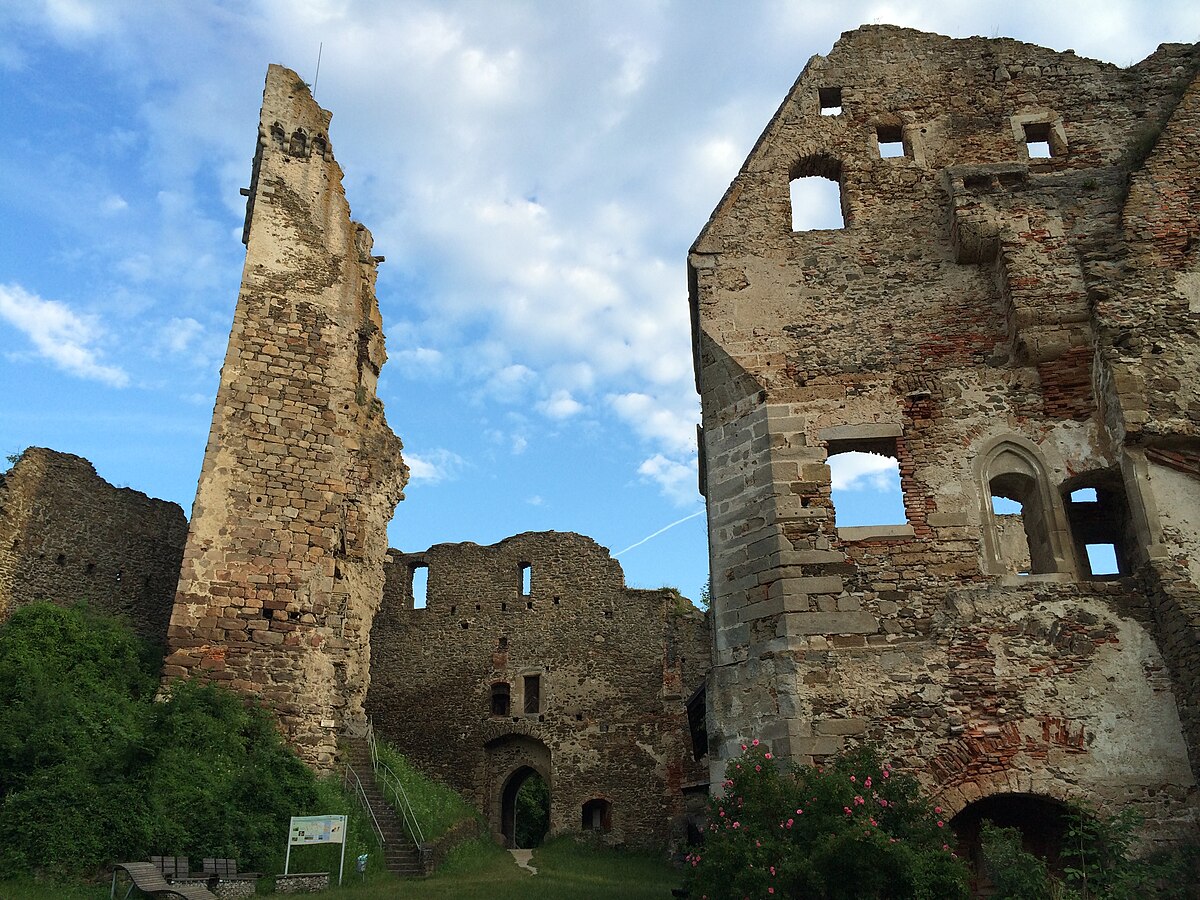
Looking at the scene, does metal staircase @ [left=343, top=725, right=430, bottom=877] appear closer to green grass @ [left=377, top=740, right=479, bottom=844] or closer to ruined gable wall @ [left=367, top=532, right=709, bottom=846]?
green grass @ [left=377, top=740, right=479, bottom=844]

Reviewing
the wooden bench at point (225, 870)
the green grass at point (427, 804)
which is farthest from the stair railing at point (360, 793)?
the wooden bench at point (225, 870)

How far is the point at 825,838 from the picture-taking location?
725 centimetres

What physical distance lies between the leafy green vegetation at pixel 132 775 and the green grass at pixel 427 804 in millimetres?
3361

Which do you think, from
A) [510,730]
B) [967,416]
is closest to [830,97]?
[967,416]

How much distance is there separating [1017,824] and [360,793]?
858 cm

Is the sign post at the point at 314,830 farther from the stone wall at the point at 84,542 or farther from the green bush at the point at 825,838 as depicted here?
the stone wall at the point at 84,542

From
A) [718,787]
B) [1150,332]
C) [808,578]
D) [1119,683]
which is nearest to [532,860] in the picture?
[718,787]

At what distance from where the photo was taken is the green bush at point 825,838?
7.16 meters

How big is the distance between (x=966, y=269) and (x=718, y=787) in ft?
22.9

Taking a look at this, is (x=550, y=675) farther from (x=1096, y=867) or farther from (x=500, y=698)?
(x=1096, y=867)

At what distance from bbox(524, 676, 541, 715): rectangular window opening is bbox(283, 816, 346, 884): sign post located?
563 inches

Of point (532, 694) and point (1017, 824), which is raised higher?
point (532, 694)

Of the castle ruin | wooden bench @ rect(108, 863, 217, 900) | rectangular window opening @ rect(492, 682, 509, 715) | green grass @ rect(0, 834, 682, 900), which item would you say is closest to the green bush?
the castle ruin

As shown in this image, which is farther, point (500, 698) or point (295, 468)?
point (500, 698)
